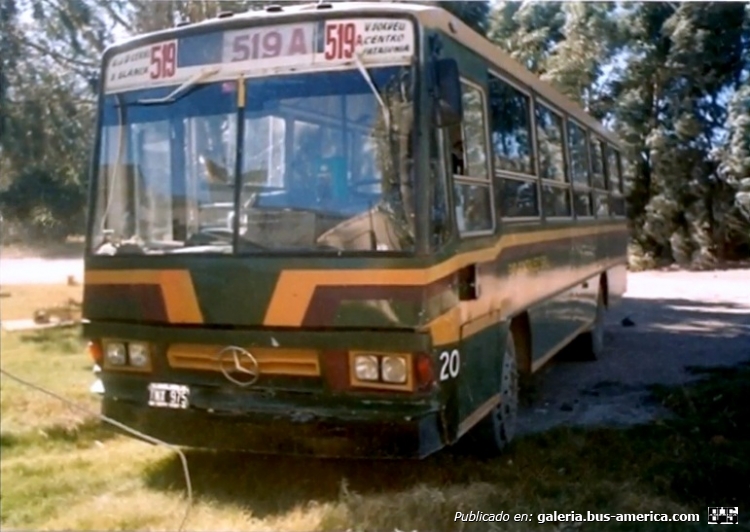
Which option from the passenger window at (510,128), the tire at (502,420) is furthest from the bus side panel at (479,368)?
the passenger window at (510,128)

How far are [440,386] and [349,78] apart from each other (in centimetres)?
143

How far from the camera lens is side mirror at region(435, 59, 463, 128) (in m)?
3.72

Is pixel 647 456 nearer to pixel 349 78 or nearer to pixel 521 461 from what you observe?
pixel 521 461

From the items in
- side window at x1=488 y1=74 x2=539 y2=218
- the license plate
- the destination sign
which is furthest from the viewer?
side window at x1=488 y1=74 x2=539 y2=218

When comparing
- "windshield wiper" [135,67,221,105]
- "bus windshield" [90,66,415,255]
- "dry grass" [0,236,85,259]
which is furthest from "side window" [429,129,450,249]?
"dry grass" [0,236,85,259]

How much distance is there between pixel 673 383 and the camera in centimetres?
601

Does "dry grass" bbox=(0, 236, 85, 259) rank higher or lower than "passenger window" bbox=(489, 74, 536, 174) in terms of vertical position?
lower

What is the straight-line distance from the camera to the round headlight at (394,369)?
12.0 feet

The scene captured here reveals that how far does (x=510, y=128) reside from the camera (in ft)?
16.4

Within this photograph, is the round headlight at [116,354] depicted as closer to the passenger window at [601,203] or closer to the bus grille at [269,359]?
the bus grille at [269,359]

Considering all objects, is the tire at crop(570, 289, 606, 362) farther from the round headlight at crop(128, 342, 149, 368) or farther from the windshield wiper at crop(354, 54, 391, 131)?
the round headlight at crop(128, 342, 149, 368)

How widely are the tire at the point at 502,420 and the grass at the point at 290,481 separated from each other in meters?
0.09

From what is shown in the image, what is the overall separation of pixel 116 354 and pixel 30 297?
57 centimetres

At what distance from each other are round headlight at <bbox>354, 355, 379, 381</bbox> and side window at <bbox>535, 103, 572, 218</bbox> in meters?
2.38
